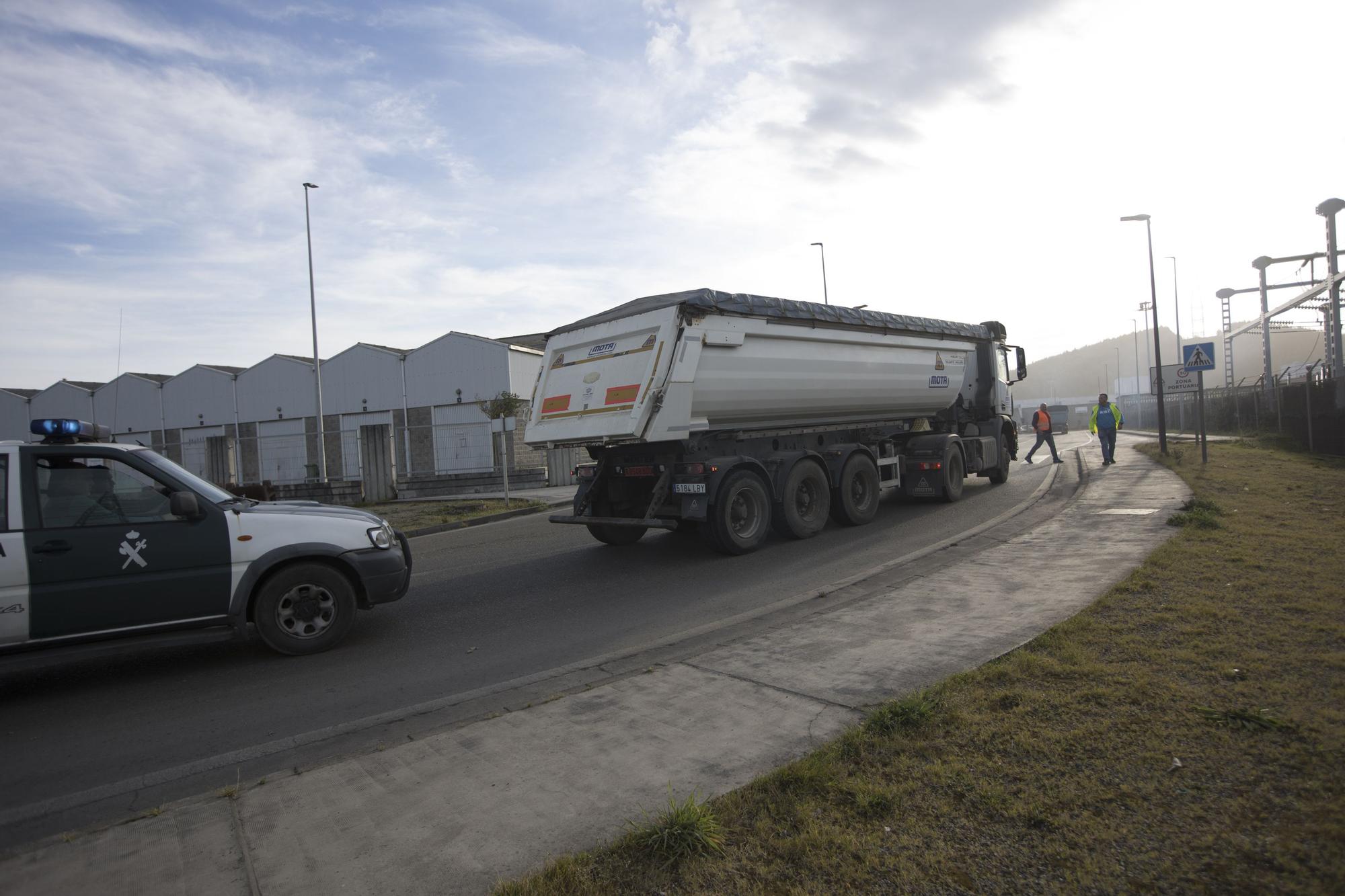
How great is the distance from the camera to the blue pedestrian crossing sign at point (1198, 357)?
1794 centimetres

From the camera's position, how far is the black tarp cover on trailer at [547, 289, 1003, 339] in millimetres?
9148

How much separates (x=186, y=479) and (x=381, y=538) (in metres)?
1.47

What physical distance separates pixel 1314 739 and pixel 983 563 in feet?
15.6

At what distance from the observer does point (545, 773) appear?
3648 mm

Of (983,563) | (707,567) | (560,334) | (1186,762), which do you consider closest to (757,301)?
(560,334)

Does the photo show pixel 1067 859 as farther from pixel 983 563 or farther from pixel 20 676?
pixel 20 676

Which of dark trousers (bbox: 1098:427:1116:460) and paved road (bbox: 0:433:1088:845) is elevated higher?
dark trousers (bbox: 1098:427:1116:460)

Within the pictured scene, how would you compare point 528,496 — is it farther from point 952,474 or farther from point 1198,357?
point 1198,357

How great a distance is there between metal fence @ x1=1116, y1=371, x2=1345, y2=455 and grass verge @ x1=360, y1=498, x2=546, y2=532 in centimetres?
1972

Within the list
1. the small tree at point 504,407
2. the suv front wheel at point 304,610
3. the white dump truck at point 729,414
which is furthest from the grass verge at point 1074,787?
the small tree at point 504,407

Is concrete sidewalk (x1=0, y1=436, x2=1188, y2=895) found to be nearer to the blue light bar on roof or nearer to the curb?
the blue light bar on roof

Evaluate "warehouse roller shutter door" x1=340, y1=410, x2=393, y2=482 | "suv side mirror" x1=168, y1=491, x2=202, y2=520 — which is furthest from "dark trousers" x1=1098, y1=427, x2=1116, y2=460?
"warehouse roller shutter door" x1=340, y1=410, x2=393, y2=482

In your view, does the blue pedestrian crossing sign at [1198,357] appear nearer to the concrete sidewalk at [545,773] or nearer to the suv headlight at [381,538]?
the concrete sidewalk at [545,773]

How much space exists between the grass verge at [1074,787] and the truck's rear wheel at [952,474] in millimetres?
8341
